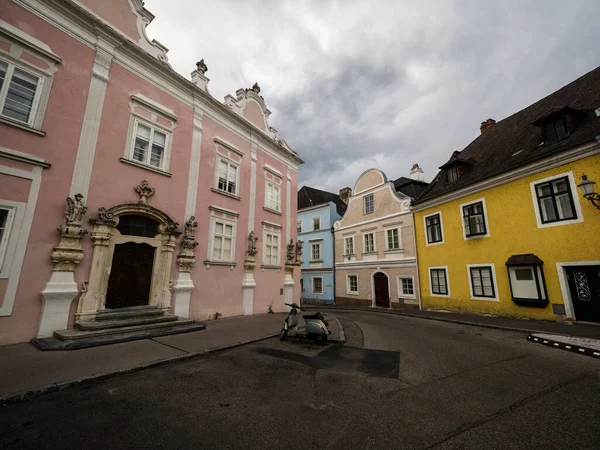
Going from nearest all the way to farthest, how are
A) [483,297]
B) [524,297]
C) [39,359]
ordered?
[39,359] < [524,297] < [483,297]

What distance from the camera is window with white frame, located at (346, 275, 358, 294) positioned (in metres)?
21.5

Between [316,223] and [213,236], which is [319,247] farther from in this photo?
[213,236]

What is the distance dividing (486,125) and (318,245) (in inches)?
648

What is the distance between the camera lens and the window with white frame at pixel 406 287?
17.6 metres

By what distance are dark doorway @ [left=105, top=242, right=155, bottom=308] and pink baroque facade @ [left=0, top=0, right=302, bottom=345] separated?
1.3 inches

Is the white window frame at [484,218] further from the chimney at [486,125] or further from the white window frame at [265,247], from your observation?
the white window frame at [265,247]

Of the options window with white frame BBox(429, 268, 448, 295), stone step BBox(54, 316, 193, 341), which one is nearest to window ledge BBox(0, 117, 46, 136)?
stone step BBox(54, 316, 193, 341)

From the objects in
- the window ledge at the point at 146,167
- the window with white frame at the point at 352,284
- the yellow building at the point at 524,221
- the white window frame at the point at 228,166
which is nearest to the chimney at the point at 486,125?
the yellow building at the point at 524,221

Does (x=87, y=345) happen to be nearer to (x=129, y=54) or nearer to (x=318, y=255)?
(x=129, y=54)

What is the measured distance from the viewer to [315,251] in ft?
84.1

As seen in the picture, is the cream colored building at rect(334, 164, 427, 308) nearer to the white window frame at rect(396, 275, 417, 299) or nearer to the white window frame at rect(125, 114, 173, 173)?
the white window frame at rect(396, 275, 417, 299)

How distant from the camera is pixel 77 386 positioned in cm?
422

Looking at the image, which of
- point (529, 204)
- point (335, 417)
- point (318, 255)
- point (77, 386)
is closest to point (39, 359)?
point (77, 386)

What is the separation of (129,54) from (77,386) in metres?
10.7
